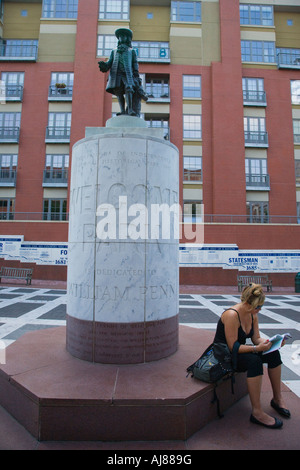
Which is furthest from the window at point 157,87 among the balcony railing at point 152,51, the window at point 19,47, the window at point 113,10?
the window at point 19,47

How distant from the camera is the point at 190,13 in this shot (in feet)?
82.4

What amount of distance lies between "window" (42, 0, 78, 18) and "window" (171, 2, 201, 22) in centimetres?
857

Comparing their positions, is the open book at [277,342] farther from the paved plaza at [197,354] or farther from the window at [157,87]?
the window at [157,87]

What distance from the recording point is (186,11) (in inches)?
989

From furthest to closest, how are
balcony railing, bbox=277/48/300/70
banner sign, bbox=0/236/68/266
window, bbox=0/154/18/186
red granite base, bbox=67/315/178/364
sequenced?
balcony railing, bbox=277/48/300/70 < window, bbox=0/154/18/186 < banner sign, bbox=0/236/68/266 < red granite base, bbox=67/315/178/364

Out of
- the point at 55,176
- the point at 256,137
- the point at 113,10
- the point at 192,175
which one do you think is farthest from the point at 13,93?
the point at 256,137

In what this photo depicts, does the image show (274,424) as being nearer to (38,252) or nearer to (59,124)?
(38,252)

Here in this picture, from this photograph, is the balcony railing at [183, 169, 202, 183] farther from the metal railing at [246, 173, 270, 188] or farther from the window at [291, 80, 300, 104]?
the window at [291, 80, 300, 104]

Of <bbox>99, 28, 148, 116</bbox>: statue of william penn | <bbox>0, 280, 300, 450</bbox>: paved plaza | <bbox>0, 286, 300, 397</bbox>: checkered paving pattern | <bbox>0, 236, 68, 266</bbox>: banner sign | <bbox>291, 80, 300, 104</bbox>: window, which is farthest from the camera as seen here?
<bbox>291, 80, 300, 104</bbox>: window

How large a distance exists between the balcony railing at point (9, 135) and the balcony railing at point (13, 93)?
2440 millimetres

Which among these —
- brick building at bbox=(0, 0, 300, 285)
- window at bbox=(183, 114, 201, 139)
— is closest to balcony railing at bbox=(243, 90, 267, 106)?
brick building at bbox=(0, 0, 300, 285)

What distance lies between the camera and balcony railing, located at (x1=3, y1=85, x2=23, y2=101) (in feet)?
81.5

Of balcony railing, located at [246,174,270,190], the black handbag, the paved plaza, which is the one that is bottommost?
the paved plaza
